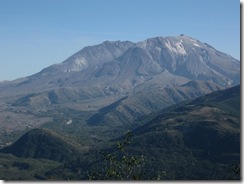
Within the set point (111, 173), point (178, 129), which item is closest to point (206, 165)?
point (178, 129)

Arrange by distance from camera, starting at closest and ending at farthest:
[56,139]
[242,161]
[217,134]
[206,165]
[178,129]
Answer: [242,161] < [206,165] < [217,134] < [178,129] < [56,139]

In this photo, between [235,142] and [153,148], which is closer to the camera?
[235,142]

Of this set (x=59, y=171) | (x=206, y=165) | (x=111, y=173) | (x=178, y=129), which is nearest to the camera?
(x=111, y=173)

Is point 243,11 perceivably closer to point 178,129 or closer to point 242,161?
point 242,161

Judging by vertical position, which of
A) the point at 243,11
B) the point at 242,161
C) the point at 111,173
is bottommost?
the point at 111,173

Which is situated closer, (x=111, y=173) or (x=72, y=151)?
(x=111, y=173)

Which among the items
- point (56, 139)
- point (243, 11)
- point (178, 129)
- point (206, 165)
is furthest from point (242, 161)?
point (56, 139)

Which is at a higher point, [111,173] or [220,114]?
[111,173]

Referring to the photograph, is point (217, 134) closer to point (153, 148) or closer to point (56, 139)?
point (153, 148)

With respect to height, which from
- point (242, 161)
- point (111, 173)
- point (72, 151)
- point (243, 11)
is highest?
point (243, 11)
